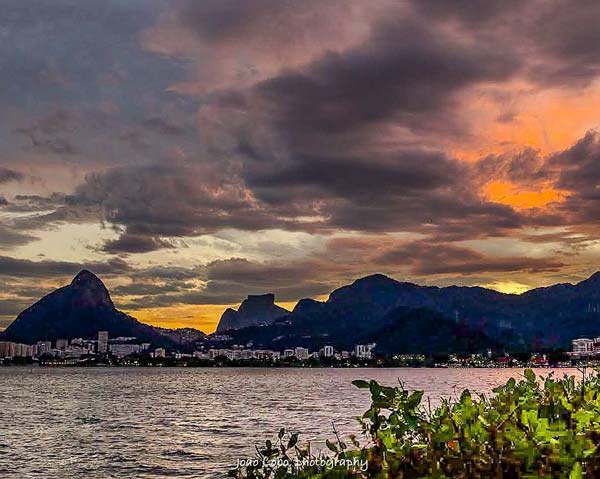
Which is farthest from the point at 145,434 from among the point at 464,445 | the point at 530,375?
the point at 464,445

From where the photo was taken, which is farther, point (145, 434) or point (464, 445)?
point (145, 434)

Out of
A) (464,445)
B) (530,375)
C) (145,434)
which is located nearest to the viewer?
(464,445)

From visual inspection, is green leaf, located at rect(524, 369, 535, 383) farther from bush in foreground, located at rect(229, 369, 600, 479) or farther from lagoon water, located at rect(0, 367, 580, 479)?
lagoon water, located at rect(0, 367, 580, 479)

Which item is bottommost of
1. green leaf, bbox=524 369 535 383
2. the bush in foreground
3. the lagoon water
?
the lagoon water

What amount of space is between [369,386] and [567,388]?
3.18m

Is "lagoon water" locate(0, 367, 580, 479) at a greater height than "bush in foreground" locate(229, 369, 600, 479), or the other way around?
"bush in foreground" locate(229, 369, 600, 479)

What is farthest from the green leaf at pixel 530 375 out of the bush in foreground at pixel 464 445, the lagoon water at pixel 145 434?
the lagoon water at pixel 145 434

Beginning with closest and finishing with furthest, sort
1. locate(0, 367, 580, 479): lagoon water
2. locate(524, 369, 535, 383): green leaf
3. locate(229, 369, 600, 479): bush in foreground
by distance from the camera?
locate(229, 369, 600, 479): bush in foreground, locate(524, 369, 535, 383): green leaf, locate(0, 367, 580, 479): lagoon water

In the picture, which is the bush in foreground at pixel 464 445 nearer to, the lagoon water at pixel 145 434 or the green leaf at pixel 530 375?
the green leaf at pixel 530 375

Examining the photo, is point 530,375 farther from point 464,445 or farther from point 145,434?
point 145,434

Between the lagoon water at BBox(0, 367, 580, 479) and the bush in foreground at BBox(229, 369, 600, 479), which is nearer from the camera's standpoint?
the bush in foreground at BBox(229, 369, 600, 479)

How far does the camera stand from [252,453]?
5753cm

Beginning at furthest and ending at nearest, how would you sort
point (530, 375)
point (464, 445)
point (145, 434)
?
point (145, 434) → point (530, 375) → point (464, 445)

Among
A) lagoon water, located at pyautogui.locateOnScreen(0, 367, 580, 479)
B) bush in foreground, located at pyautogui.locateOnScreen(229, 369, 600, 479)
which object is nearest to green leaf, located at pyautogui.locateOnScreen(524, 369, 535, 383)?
bush in foreground, located at pyautogui.locateOnScreen(229, 369, 600, 479)
